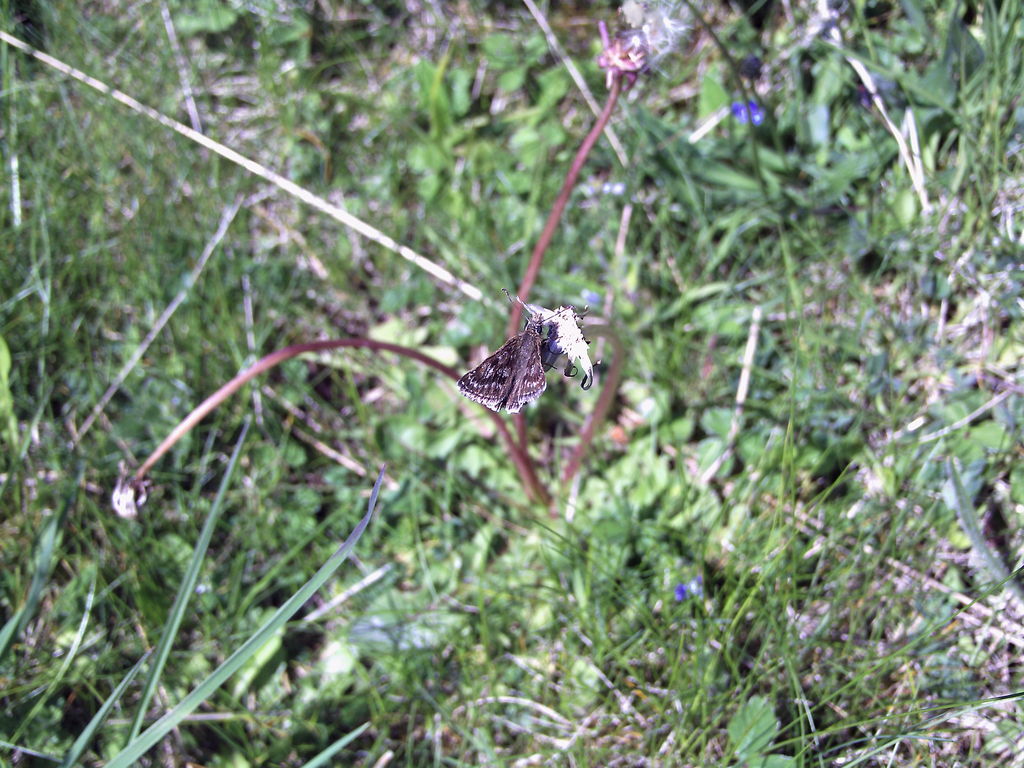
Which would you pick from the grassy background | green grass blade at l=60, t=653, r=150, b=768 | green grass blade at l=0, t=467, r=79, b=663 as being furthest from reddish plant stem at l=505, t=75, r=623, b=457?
green grass blade at l=0, t=467, r=79, b=663

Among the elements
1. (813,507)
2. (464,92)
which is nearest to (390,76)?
(464,92)

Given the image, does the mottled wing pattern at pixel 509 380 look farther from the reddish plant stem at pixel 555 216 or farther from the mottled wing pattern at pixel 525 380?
the reddish plant stem at pixel 555 216

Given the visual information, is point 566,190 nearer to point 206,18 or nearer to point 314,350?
point 314,350

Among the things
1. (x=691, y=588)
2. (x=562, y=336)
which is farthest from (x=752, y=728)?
(x=562, y=336)

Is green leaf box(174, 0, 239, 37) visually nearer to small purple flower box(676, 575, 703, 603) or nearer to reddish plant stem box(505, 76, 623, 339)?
reddish plant stem box(505, 76, 623, 339)

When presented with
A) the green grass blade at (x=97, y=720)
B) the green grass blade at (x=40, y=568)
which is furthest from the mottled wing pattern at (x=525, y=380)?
the green grass blade at (x=40, y=568)

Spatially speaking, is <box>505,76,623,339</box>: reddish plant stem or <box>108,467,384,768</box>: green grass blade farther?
<box>505,76,623,339</box>: reddish plant stem
